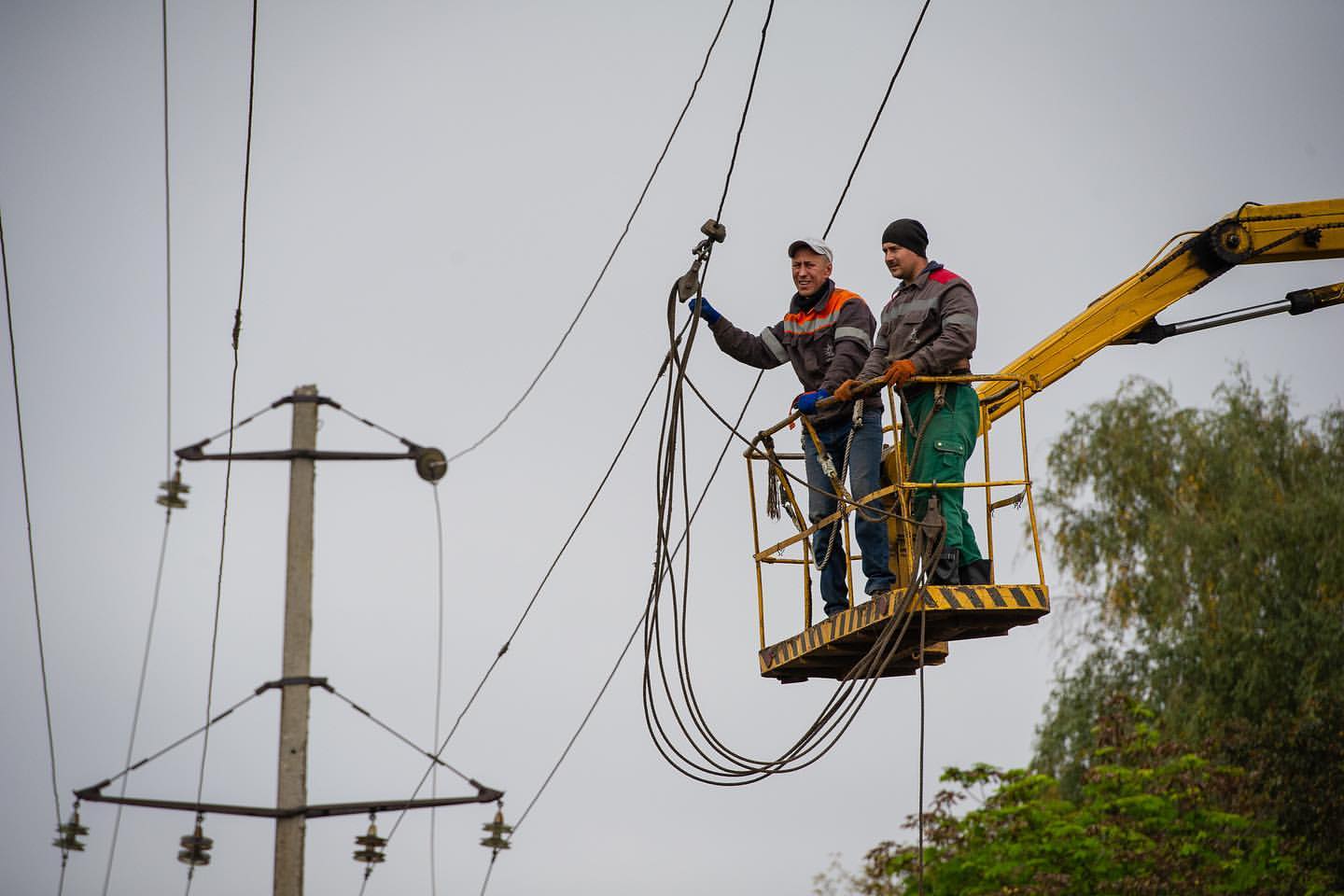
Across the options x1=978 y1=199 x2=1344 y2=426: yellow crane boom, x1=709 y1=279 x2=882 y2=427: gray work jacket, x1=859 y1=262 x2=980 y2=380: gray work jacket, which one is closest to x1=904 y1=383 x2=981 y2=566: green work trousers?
x1=859 y1=262 x2=980 y2=380: gray work jacket

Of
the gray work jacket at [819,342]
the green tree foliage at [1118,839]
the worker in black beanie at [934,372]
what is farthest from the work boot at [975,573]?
the green tree foliage at [1118,839]

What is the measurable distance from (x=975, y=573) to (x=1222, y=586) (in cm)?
1549

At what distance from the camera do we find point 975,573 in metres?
9.19

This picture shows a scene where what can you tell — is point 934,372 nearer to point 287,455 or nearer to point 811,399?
point 811,399

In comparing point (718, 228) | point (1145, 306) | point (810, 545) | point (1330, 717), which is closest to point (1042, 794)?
point (1330, 717)

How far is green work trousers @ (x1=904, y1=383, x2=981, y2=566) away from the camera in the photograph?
30.0 feet

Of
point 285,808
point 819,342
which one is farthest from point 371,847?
point 819,342

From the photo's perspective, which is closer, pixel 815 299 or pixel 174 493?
pixel 815 299

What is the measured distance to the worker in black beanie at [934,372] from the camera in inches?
358

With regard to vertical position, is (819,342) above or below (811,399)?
above

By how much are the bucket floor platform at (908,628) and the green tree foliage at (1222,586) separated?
1221cm

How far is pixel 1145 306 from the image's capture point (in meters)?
12.1

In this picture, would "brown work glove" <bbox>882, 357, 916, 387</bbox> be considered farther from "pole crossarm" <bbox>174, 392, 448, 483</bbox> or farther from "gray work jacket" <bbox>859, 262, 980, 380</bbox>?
"pole crossarm" <bbox>174, 392, 448, 483</bbox>

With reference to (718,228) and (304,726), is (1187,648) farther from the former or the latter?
(718,228)
